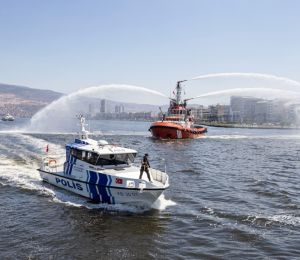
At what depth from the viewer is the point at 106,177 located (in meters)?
21.2

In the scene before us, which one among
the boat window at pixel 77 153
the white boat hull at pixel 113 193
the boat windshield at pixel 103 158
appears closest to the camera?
the white boat hull at pixel 113 193

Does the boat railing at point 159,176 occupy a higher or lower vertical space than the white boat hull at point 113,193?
higher

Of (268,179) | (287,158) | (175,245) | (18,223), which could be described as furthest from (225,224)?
(287,158)

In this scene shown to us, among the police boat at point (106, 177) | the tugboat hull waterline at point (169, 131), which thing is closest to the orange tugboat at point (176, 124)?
the tugboat hull waterline at point (169, 131)

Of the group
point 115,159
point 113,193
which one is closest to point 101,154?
point 115,159

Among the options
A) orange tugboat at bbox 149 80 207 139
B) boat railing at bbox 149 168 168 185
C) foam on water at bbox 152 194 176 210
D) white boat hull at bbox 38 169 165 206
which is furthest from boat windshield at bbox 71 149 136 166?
orange tugboat at bbox 149 80 207 139

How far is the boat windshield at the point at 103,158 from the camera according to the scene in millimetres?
22812

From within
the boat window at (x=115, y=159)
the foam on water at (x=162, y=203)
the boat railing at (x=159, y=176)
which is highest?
the boat window at (x=115, y=159)

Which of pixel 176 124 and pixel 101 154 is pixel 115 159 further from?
pixel 176 124

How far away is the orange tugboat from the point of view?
69.9m

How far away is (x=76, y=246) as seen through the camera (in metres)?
15.8

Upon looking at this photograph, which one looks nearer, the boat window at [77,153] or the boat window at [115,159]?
the boat window at [115,159]

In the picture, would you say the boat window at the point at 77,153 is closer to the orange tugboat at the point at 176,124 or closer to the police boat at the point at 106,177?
the police boat at the point at 106,177

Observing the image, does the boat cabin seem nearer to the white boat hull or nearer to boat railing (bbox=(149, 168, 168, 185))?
the white boat hull
